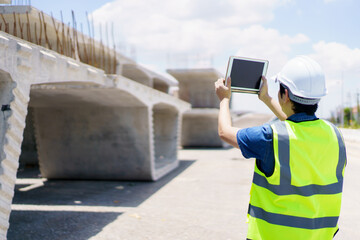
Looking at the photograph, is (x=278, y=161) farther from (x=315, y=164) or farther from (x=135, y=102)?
(x=135, y=102)

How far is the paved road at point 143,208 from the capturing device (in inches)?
279

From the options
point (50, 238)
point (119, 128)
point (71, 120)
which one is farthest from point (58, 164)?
point (50, 238)

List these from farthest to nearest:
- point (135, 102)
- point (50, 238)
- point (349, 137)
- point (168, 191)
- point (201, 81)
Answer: point (201, 81) → point (349, 137) → point (135, 102) → point (168, 191) → point (50, 238)

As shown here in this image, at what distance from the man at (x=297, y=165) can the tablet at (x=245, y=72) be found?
39cm

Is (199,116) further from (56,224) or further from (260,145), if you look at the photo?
(260,145)

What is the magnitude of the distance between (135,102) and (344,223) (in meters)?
7.26

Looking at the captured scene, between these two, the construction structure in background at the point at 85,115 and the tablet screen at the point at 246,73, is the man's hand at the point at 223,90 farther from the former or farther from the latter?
the construction structure in background at the point at 85,115

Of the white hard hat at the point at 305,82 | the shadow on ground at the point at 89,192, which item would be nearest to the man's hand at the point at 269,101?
the white hard hat at the point at 305,82

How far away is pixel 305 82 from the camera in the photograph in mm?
2244

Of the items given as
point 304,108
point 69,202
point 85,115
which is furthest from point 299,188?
point 85,115

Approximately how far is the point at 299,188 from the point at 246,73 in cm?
92

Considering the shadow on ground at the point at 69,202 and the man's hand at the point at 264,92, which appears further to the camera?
the shadow on ground at the point at 69,202

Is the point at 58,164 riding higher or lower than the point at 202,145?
higher

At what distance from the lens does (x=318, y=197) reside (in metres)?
2.19
